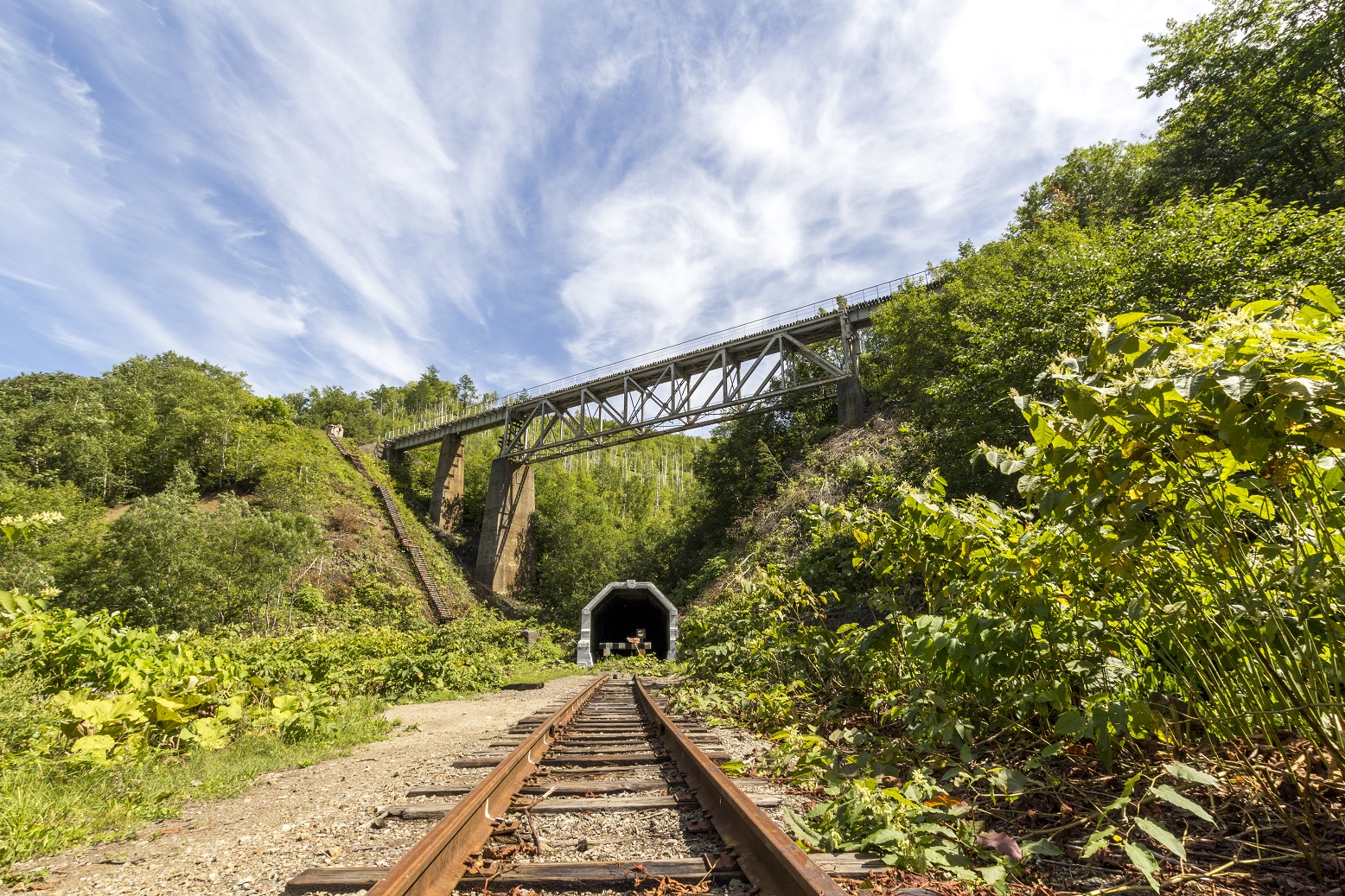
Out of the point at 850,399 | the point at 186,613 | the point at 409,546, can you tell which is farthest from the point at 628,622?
the point at 186,613

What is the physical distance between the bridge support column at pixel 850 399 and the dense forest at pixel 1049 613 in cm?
498

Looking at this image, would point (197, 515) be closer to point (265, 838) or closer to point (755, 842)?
point (265, 838)

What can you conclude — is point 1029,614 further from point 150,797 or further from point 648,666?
point 648,666

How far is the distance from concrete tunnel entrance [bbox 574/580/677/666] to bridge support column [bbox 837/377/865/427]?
35.9 feet

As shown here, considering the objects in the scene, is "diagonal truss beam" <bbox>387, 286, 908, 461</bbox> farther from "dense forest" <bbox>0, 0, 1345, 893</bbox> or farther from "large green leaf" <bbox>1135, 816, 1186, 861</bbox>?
"large green leaf" <bbox>1135, 816, 1186, 861</bbox>

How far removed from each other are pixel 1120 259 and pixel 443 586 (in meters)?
31.7

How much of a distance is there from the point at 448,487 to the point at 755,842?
42681 millimetres

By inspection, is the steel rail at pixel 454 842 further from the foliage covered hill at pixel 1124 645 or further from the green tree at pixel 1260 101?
the green tree at pixel 1260 101

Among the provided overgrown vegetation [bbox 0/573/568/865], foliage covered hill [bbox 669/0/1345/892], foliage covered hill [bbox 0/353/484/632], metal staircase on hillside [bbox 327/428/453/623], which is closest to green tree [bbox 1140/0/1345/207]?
foliage covered hill [bbox 669/0/1345/892]

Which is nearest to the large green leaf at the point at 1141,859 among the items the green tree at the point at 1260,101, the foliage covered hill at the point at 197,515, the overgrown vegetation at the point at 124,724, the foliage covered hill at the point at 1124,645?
the foliage covered hill at the point at 1124,645

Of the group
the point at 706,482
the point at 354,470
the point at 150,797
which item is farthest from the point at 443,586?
the point at 150,797

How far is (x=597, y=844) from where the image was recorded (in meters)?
2.77

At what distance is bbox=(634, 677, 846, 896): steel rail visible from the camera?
1.86 m

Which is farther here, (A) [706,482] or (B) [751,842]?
(A) [706,482]
